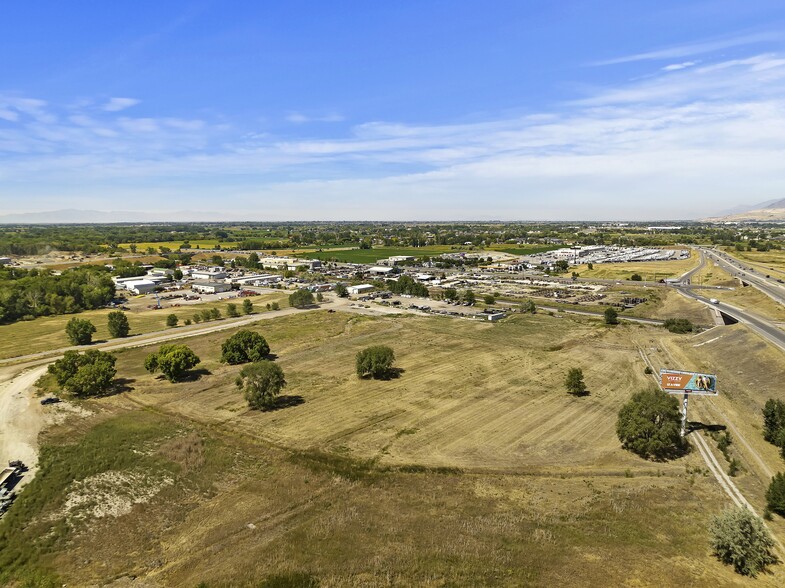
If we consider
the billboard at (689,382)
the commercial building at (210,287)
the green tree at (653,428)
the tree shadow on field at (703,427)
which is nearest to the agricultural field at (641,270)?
the tree shadow on field at (703,427)

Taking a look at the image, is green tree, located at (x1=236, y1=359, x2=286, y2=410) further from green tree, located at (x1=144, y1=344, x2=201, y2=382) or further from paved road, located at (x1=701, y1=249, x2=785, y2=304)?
paved road, located at (x1=701, y1=249, x2=785, y2=304)

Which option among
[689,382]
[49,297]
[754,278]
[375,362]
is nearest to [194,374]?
[375,362]

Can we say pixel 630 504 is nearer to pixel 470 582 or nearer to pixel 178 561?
pixel 470 582

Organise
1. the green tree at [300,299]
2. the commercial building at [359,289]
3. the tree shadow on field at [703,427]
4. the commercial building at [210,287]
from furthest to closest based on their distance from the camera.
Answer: the commercial building at [210,287]
the commercial building at [359,289]
the green tree at [300,299]
the tree shadow on field at [703,427]

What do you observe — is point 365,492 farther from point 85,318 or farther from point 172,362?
point 85,318

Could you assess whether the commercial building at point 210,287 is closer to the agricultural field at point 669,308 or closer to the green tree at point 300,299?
the green tree at point 300,299

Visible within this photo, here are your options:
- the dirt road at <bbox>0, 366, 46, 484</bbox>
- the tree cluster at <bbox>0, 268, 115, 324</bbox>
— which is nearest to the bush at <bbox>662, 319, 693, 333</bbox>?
the dirt road at <bbox>0, 366, 46, 484</bbox>

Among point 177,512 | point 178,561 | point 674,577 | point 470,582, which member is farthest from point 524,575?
point 177,512
